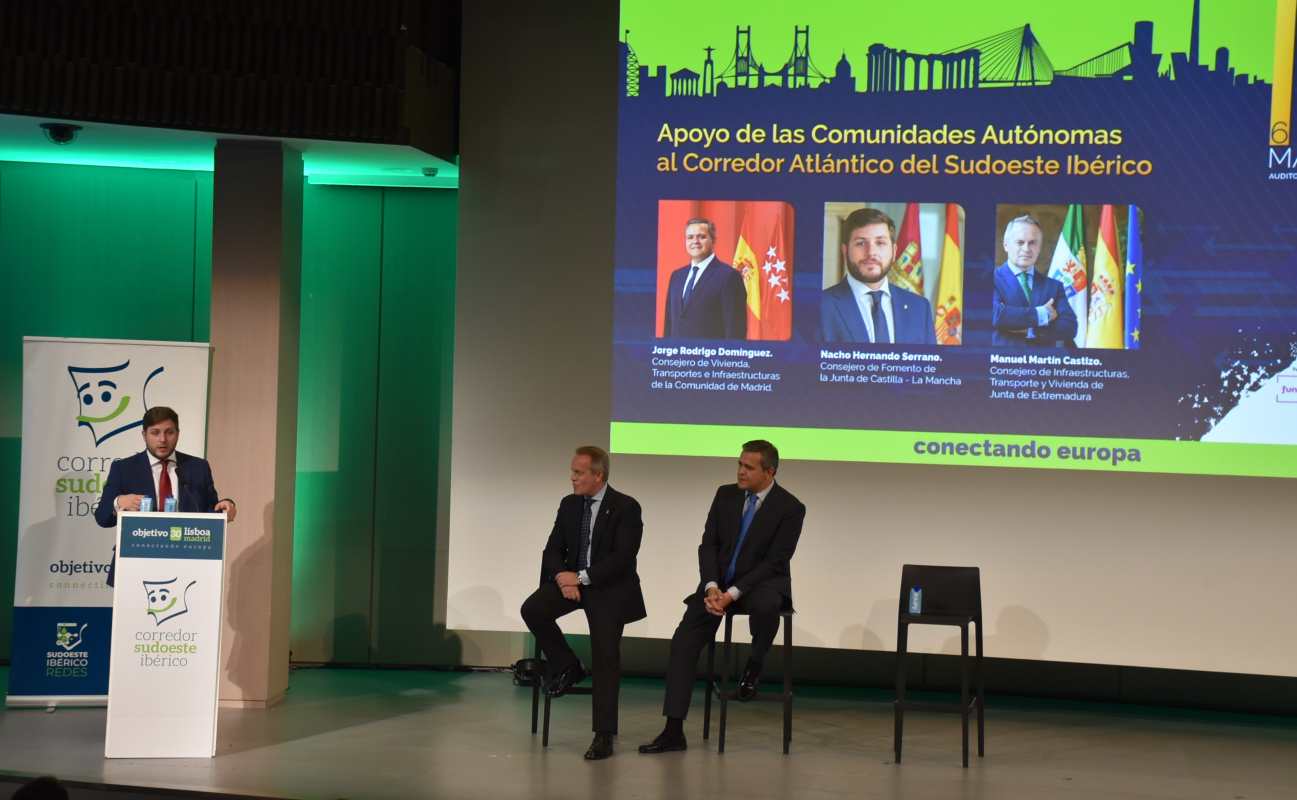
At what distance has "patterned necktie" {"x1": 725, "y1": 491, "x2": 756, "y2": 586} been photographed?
229 inches

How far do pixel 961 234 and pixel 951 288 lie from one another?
243 mm

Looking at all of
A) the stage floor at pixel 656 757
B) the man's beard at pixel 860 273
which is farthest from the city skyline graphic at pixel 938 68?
the stage floor at pixel 656 757

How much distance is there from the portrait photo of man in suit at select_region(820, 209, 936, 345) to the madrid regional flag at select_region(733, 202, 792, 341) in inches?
7.3

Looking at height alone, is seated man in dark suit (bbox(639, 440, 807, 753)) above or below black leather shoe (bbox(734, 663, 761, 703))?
above

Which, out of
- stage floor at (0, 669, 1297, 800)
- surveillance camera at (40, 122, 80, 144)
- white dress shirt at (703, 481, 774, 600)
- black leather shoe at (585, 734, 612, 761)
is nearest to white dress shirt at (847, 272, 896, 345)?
white dress shirt at (703, 481, 774, 600)

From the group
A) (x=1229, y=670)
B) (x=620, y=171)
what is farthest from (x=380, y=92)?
(x=1229, y=670)

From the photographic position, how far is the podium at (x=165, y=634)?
5.27 meters

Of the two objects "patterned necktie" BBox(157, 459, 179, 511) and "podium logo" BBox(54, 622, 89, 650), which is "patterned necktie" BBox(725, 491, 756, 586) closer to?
"patterned necktie" BBox(157, 459, 179, 511)

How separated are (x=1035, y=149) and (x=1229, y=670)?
238cm

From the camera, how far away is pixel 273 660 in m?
6.49

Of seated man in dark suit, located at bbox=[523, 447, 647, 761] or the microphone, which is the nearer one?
seated man in dark suit, located at bbox=[523, 447, 647, 761]

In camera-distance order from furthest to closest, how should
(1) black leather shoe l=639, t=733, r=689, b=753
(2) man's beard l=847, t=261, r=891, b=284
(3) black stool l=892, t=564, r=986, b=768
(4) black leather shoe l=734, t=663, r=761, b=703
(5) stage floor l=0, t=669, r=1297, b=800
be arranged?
(2) man's beard l=847, t=261, r=891, b=284 → (4) black leather shoe l=734, t=663, r=761, b=703 → (1) black leather shoe l=639, t=733, r=689, b=753 → (3) black stool l=892, t=564, r=986, b=768 → (5) stage floor l=0, t=669, r=1297, b=800

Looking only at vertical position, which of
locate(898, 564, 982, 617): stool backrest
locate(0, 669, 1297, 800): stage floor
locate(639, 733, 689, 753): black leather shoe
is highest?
locate(898, 564, 982, 617): stool backrest

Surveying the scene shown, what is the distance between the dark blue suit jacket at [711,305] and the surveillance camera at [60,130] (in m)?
2.72
